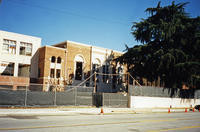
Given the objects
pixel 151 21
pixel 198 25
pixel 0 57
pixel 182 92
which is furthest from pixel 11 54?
pixel 198 25


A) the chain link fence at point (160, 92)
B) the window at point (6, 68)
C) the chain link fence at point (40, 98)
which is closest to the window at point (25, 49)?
the window at point (6, 68)

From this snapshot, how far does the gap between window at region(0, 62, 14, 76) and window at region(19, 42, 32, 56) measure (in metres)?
3.08

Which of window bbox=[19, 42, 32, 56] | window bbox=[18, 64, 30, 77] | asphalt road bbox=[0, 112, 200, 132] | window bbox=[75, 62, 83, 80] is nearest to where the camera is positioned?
asphalt road bbox=[0, 112, 200, 132]

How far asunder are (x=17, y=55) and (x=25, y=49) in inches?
73.0

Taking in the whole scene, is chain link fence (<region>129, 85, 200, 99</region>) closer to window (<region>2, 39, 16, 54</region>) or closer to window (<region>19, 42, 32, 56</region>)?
window (<region>19, 42, 32, 56</region>)

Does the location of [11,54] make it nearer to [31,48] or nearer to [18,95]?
[31,48]

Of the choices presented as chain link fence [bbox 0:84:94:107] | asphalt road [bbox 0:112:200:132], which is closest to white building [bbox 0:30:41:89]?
chain link fence [bbox 0:84:94:107]

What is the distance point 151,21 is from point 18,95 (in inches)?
1138

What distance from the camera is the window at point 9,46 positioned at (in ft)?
113

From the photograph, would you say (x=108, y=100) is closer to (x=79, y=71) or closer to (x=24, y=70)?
(x=79, y=71)

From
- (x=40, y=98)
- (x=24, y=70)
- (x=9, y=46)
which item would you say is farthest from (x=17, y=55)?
(x=40, y=98)

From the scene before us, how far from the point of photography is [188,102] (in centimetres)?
3578

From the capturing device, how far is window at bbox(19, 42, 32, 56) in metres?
36.7

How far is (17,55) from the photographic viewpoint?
35844 mm
